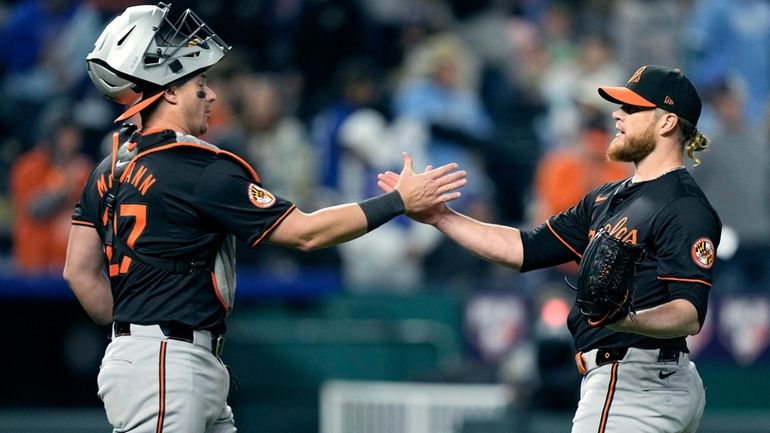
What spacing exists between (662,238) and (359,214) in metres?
1.15

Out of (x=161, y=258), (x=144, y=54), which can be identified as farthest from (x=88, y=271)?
(x=144, y=54)

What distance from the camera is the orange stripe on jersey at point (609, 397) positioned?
17.8 feet

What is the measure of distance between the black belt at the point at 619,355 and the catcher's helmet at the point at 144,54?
6.11 feet

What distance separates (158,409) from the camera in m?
5.31

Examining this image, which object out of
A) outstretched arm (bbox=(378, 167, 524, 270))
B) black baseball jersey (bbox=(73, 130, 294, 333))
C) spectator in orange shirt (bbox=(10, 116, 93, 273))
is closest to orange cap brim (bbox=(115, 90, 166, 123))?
black baseball jersey (bbox=(73, 130, 294, 333))

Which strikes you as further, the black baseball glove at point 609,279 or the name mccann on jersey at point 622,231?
the name mccann on jersey at point 622,231

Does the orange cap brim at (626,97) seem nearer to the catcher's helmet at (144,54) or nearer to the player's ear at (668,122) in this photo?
the player's ear at (668,122)

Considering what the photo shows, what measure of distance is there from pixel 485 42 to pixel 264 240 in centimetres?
965

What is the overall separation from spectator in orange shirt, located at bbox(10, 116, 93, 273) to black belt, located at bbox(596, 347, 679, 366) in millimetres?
7042

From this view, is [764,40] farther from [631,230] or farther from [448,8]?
[631,230]

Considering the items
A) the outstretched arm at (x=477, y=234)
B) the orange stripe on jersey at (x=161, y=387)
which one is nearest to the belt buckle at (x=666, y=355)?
the outstretched arm at (x=477, y=234)

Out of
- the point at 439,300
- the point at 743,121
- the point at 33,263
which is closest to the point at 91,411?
the point at 33,263

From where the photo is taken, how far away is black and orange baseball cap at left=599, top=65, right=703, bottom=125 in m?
5.57

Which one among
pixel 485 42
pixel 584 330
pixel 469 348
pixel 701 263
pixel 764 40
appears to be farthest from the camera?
pixel 485 42
